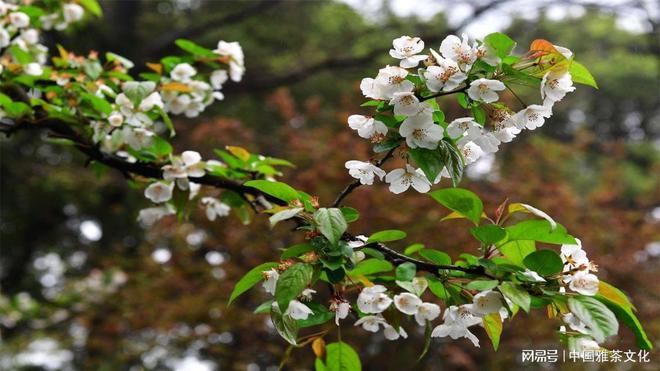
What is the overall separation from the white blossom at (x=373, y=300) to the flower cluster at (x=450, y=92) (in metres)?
0.15

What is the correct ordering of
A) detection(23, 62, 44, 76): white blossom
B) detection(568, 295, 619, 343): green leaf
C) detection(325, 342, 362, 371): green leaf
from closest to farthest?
1. detection(568, 295, 619, 343): green leaf
2. detection(325, 342, 362, 371): green leaf
3. detection(23, 62, 44, 76): white blossom

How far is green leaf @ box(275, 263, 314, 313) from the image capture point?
744 mm

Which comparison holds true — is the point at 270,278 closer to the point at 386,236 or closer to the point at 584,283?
the point at 386,236

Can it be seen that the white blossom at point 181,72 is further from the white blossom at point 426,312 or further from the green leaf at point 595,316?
the green leaf at point 595,316

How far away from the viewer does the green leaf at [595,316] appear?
709 mm

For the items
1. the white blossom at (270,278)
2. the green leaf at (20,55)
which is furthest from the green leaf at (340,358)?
the green leaf at (20,55)

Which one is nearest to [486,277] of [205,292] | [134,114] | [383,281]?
[383,281]

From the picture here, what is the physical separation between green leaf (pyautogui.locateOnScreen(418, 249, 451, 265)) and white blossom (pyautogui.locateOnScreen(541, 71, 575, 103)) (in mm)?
238

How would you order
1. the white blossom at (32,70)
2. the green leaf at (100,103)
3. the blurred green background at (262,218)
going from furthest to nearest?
the blurred green background at (262,218) < the white blossom at (32,70) < the green leaf at (100,103)

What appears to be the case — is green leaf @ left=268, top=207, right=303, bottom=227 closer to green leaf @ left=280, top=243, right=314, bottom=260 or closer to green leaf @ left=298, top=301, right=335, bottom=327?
green leaf @ left=280, top=243, right=314, bottom=260

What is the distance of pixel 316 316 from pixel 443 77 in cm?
36

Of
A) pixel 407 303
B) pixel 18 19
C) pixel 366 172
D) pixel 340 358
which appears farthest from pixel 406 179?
pixel 18 19

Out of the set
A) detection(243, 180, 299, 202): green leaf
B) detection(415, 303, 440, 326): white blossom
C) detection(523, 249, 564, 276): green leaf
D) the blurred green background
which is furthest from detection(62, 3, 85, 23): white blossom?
the blurred green background

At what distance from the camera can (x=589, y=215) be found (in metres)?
4.17
